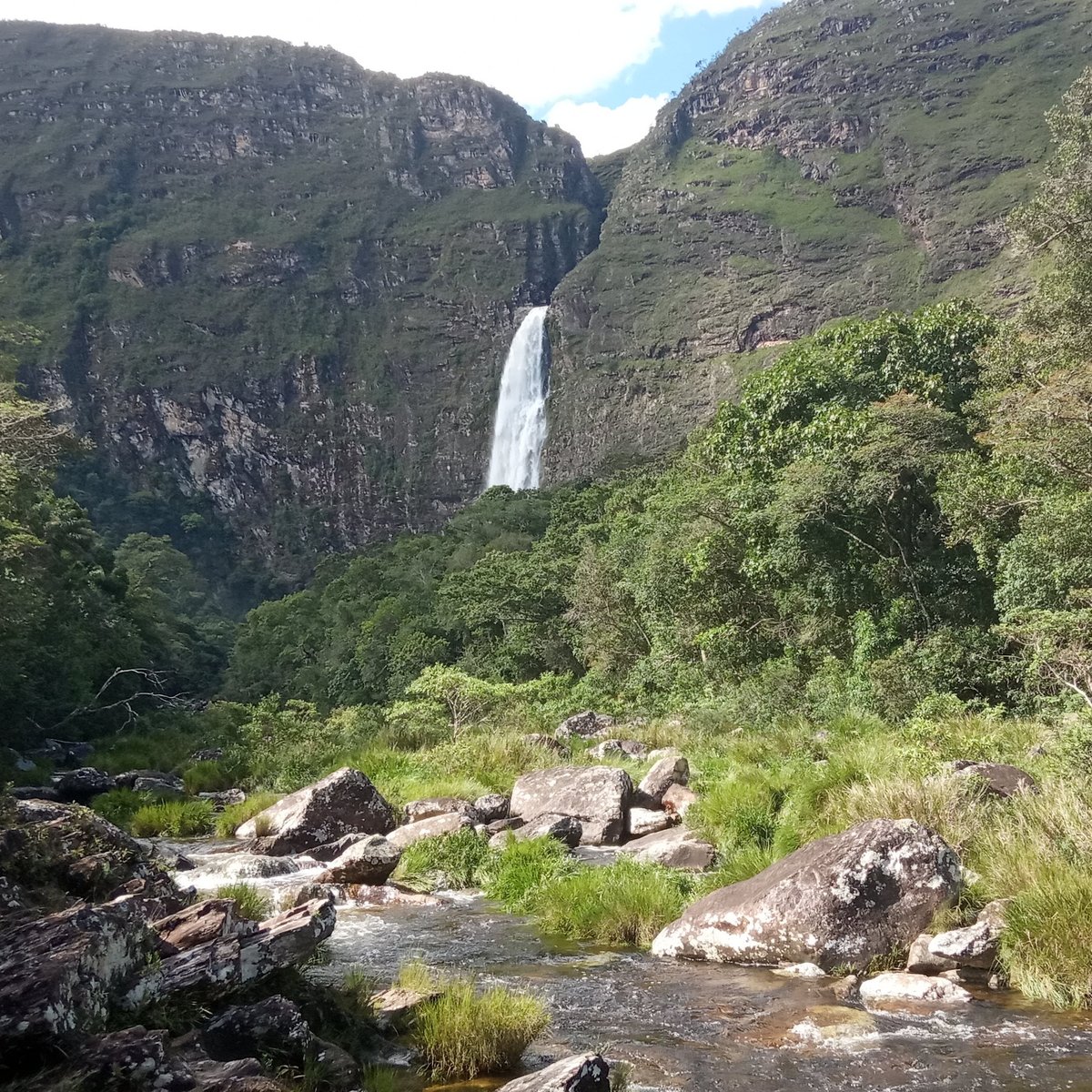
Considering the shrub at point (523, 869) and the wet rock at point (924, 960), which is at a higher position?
the wet rock at point (924, 960)

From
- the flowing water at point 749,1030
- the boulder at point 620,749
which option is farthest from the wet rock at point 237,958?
the boulder at point 620,749

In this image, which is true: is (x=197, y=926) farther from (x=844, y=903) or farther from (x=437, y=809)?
(x=437, y=809)

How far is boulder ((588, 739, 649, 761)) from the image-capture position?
67.2 feet

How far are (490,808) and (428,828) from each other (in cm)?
182

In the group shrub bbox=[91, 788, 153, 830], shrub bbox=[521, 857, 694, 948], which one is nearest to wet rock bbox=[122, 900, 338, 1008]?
shrub bbox=[521, 857, 694, 948]

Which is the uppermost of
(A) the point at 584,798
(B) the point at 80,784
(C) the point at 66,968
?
(C) the point at 66,968

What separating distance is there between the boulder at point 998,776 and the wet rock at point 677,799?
4788mm

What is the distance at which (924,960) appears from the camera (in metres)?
7.04

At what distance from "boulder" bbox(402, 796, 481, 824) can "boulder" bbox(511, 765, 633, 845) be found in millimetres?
815

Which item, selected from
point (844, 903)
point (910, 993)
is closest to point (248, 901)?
point (844, 903)

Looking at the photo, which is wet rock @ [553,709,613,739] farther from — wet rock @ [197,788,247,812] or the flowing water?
the flowing water

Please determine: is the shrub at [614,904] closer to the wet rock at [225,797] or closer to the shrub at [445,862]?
the shrub at [445,862]

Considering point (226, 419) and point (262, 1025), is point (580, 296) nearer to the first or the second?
point (226, 419)

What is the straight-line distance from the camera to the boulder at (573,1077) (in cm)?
466
